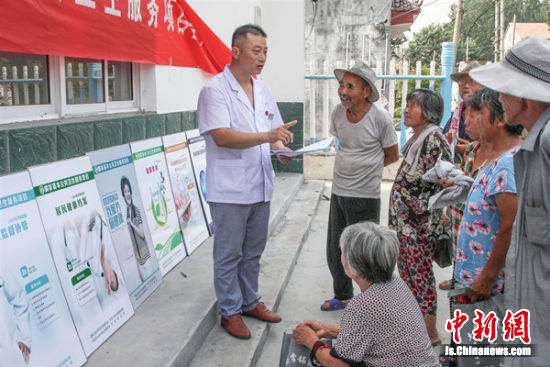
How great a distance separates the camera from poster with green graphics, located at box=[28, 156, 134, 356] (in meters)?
2.40

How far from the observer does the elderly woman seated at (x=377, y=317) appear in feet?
6.29

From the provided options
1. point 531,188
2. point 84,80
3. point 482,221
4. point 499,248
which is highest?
point 84,80

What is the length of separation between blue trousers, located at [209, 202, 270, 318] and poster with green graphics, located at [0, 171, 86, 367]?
0.91m

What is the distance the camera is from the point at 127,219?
319 centimetres

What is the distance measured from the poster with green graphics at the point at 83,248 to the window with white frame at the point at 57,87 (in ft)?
1.50

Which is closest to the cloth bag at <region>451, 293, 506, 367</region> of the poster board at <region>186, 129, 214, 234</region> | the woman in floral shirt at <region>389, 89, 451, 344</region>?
the woman in floral shirt at <region>389, 89, 451, 344</region>

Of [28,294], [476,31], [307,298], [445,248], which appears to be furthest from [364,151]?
[476,31]

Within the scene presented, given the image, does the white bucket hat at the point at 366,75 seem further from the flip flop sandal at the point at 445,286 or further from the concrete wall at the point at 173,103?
the flip flop sandal at the point at 445,286

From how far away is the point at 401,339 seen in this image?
1.92 m

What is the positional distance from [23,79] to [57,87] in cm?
27

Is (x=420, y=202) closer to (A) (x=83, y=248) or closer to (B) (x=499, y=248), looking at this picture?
(B) (x=499, y=248)

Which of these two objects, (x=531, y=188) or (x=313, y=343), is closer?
(x=531, y=188)

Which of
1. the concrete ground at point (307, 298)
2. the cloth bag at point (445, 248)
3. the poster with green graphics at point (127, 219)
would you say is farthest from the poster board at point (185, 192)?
the cloth bag at point (445, 248)

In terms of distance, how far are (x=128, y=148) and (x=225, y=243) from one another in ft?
3.34
